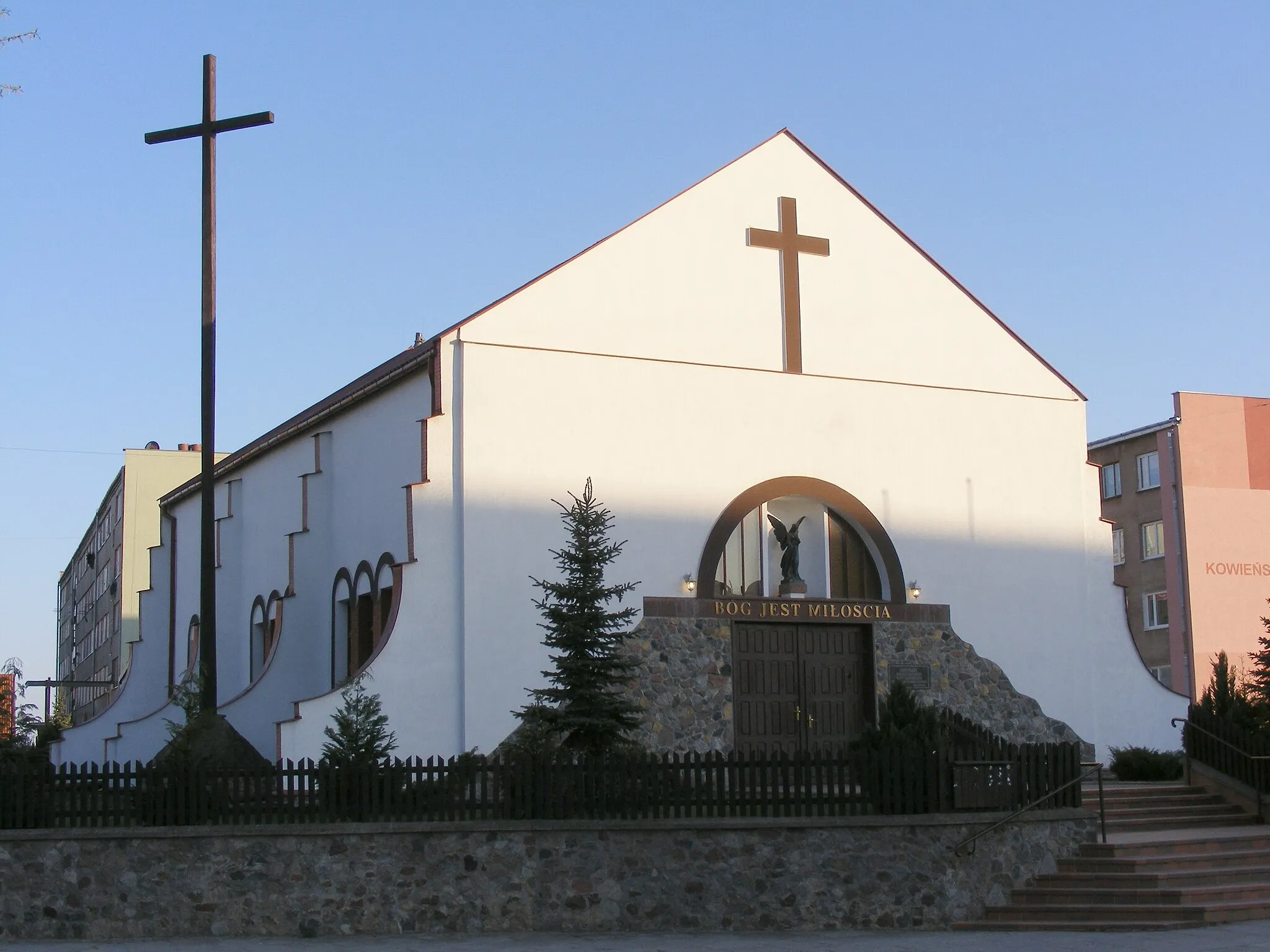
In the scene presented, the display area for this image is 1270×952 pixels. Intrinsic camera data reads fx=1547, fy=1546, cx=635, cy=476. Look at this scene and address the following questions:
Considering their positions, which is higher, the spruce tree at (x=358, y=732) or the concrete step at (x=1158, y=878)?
the spruce tree at (x=358, y=732)

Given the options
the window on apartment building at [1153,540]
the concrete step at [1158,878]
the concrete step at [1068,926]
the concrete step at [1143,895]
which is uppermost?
the window on apartment building at [1153,540]

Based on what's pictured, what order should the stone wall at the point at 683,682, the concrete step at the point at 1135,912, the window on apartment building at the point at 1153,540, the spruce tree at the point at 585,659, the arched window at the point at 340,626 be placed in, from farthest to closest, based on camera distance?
the window on apartment building at the point at 1153,540, the arched window at the point at 340,626, the stone wall at the point at 683,682, the spruce tree at the point at 585,659, the concrete step at the point at 1135,912

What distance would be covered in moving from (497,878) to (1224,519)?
141 feet

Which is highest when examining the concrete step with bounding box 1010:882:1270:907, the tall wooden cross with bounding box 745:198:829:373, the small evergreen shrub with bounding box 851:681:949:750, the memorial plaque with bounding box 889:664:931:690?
the tall wooden cross with bounding box 745:198:829:373

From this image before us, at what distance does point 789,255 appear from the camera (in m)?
23.8

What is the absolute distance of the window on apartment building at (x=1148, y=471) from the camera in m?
53.8

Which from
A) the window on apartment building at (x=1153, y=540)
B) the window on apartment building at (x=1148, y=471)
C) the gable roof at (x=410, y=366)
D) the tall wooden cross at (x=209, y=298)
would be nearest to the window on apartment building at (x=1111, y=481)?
the window on apartment building at (x=1148, y=471)

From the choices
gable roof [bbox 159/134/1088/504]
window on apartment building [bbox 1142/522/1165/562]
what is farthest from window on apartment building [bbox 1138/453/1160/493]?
gable roof [bbox 159/134/1088/504]

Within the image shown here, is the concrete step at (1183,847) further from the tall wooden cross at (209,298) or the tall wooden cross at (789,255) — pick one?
the tall wooden cross at (209,298)

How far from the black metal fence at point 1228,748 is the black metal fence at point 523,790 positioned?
487cm

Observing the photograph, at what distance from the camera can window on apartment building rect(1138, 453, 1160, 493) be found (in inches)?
2117

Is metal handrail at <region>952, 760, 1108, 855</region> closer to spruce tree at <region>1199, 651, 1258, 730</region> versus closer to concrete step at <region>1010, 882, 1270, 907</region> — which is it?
concrete step at <region>1010, 882, 1270, 907</region>

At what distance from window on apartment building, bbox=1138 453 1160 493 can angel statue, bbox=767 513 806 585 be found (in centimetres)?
3400

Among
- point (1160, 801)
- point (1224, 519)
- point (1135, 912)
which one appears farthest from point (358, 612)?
point (1224, 519)
